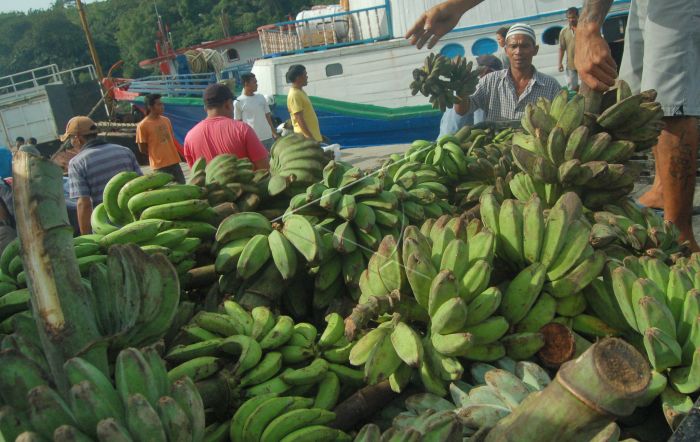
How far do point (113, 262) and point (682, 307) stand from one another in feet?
5.26

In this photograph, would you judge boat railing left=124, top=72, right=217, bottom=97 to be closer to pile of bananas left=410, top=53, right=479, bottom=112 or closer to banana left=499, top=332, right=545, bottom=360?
pile of bananas left=410, top=53, right=479, bottom=112

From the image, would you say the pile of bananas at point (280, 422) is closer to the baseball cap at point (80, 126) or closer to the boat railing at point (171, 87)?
the baseball cap at point (80, 126)

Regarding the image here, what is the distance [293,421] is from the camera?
1.56 m

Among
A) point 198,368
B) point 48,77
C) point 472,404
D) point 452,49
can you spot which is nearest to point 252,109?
point 452,49

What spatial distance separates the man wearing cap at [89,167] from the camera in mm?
4617

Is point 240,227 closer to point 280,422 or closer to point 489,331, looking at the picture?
point 280,422

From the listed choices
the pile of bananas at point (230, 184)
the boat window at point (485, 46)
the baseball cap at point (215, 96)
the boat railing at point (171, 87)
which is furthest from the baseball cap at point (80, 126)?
the boat railing at point (171, 87)

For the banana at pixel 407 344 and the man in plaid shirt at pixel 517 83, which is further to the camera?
the man in plaid shirt at pixel 517 83

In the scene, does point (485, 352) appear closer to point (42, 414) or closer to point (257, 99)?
point (42, 414)

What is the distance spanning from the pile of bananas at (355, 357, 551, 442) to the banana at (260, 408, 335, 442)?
0.19 m

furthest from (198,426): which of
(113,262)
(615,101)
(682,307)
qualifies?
(615,101)

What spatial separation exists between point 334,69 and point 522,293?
12.4 metres

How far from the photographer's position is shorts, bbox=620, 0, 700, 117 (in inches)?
125

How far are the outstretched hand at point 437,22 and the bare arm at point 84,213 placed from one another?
2913mm
